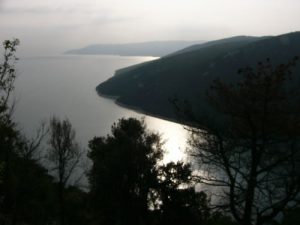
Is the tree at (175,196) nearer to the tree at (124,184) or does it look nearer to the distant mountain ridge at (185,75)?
the tree at (124,184)

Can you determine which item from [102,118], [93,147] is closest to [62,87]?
[102,118]

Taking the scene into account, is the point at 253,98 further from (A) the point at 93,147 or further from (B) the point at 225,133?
(A) the point at 93,147

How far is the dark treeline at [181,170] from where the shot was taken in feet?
32.0

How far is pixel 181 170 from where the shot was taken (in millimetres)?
27438

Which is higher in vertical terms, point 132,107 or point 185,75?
point 185,75

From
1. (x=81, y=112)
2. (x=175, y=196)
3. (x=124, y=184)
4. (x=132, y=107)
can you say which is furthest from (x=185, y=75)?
(x=175, y=196)

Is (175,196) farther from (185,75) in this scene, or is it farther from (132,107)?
(185,75)

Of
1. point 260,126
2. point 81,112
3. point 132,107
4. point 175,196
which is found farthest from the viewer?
point 132,107

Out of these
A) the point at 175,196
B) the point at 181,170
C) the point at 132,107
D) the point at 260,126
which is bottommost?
the point at 175,196

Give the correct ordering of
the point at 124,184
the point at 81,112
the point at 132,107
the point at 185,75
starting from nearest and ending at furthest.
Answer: the point at 124,184
the point at 81,112
the point at 132,107
the point at 185,75

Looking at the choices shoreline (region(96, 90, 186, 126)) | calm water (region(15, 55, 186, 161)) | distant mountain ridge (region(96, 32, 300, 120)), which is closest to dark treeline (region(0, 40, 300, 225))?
calm water (region(15, 55, 186, 161))

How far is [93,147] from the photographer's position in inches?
1399

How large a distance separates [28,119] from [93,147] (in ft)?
237

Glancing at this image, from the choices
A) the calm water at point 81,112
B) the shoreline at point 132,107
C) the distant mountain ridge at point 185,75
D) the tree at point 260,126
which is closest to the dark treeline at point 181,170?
the tree at point 260,126
